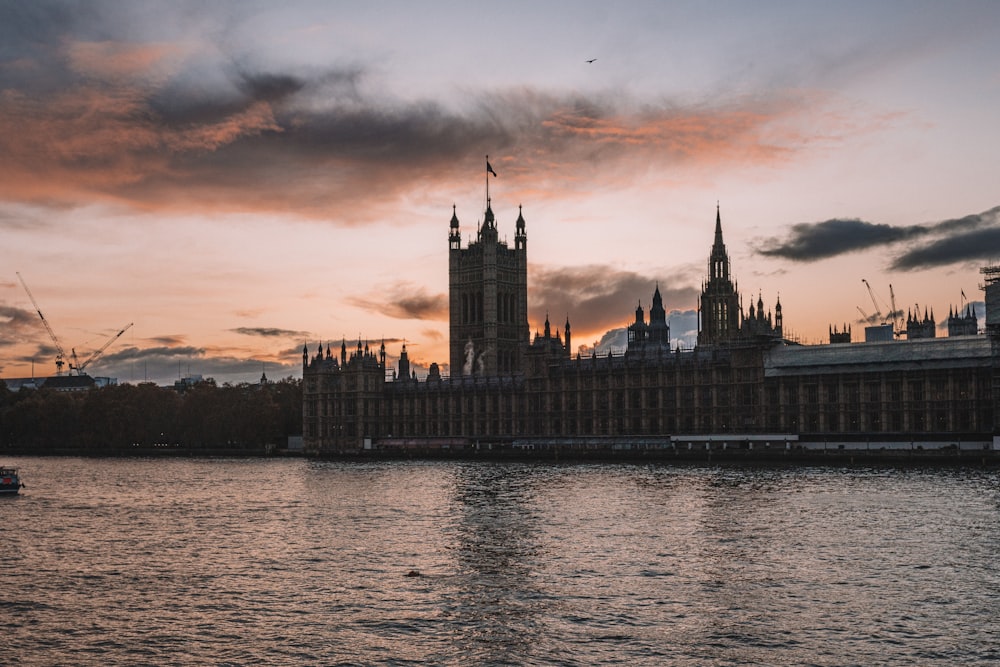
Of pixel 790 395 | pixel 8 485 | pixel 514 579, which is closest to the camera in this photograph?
pixel 514 579

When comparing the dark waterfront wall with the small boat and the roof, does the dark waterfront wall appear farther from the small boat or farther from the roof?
the small boat

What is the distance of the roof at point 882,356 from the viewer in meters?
155

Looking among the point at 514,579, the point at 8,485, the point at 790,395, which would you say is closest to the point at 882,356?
the point at 790,395

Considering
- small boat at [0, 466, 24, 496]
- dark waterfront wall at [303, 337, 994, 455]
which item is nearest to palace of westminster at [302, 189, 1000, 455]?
dark waterfront wall at [303, 337, 994, 455]

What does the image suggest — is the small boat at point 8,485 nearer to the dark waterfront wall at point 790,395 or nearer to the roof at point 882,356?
the dark waterfront wall at point 790,395

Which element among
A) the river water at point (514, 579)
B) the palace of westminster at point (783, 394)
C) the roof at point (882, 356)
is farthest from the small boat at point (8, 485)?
the roof at point (882, 356)

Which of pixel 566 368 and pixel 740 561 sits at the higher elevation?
pixel 566 368

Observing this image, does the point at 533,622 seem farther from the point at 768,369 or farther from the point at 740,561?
the point at 768,369

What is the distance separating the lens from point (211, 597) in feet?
163

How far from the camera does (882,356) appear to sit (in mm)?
162000

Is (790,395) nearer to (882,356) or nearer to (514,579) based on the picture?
(882,356)

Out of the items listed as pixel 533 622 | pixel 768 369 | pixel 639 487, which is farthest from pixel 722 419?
pixel 533 622

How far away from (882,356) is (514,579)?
403ft

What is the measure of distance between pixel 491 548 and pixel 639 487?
152 feet
